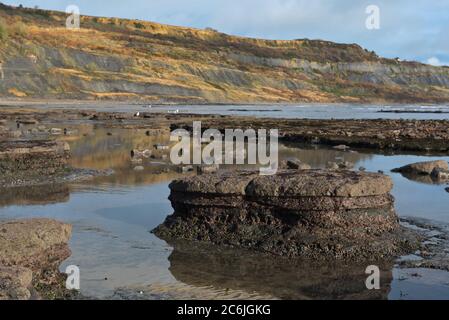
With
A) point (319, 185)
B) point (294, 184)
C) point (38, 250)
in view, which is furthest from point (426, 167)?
point (38, 250)

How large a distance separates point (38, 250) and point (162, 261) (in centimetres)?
239

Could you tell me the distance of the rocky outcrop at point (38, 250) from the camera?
29.5 ft

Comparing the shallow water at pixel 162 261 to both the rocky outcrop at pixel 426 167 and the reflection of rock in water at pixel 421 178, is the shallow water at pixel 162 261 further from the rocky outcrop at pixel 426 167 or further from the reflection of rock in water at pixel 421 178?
the rocky outcrop at pixel 426 167

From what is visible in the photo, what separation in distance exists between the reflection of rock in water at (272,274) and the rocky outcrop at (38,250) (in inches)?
78.1

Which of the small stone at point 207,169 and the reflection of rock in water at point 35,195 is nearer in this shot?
the reflection of rock in water at point 35,195

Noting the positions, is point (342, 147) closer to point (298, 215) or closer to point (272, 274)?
point (298, 215)

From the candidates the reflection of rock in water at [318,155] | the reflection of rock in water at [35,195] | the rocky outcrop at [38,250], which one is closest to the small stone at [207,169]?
the reflection of rock in water at [35,195]

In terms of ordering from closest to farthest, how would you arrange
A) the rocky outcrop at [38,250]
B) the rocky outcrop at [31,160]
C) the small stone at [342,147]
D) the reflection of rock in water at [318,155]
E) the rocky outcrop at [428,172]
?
the rocky outcrop at [38,250] → the rocky outcrop at [31,160] → the rocky outcrop at [428,172] → the reflection of rock in water at [318,155] → the small stone at [342,147]

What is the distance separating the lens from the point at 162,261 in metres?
10.9

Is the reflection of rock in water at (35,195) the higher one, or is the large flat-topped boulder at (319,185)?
the large flat-topped boulder at (319,185)

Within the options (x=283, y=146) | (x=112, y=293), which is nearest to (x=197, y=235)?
(x=112, y=293)

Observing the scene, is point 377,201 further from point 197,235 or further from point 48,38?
point 48,38

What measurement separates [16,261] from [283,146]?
28033 millimetres
